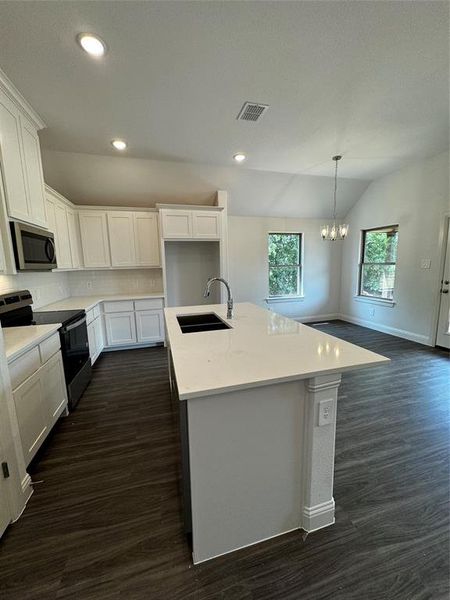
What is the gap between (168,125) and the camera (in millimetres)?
2822

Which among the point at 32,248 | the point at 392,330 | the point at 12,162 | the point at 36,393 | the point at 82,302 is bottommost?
the point at 392,330

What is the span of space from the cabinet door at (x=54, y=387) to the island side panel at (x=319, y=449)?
2003mm

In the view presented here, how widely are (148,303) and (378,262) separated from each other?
15.2 feet

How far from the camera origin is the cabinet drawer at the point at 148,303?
426cm

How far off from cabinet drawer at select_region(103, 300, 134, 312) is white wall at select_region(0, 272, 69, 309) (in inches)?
28.1

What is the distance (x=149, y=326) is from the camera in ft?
14.3

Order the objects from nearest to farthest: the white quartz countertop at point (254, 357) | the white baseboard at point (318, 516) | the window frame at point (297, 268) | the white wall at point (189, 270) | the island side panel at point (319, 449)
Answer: the white quartz countertop at point (254, 357)
the island side panel at point (319, 449)
the white baseboard at point (318, 516)
the white wall at point (189, 270)
the window frame at point (297, 268)

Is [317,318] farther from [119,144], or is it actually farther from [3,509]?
A: [3,509]

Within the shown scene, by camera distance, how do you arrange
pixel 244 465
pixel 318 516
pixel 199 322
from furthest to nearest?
pixel 199 322
pixel 318 516
pixel 244 465

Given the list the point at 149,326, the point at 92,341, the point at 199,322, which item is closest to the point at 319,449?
the point at 199,322

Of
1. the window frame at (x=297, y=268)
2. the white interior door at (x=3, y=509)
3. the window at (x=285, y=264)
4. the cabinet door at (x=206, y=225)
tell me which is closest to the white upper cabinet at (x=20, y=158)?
the white interior door at (x=3, y=509)

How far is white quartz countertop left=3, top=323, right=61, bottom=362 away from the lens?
1.65 meters

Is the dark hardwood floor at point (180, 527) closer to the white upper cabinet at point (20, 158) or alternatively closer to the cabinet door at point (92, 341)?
the cabinet door at point (92, 341)

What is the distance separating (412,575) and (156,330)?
389cm
